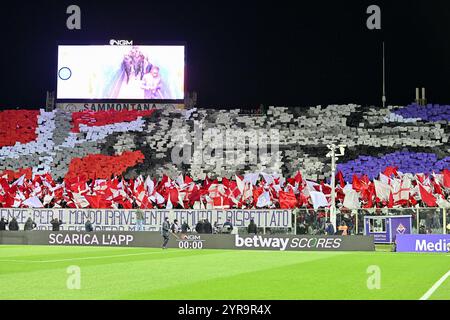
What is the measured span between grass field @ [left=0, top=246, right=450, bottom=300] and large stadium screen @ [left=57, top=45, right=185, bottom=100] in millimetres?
40708

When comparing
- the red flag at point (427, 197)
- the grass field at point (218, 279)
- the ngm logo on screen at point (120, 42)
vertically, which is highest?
the ngm logo on screen at point (120, 42)

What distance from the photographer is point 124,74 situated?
69.3m

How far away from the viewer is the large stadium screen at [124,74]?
68.9 meters

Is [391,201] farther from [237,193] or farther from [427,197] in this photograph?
[237,193]

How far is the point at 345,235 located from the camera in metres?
40.2

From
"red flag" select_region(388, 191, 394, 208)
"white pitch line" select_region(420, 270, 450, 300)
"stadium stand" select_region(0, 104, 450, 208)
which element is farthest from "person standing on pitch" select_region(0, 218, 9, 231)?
"white pitch line" select_region(420, 270, 450, 300)

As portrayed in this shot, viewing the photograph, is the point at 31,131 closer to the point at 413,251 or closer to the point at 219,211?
the point at 219,211

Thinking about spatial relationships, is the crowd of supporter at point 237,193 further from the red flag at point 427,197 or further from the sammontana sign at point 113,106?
the sammontana sign at point 113,106

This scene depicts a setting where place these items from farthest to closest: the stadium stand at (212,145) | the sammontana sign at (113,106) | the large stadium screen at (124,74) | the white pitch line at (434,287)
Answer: the sammontana sign at (113,106) < the large stadium screen at (124,74) < the stadium stand at (212,145) < the white pitch line at (434,287)

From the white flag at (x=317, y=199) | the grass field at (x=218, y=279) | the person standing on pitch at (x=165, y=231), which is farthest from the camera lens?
the white flag at (x=317, y=199)

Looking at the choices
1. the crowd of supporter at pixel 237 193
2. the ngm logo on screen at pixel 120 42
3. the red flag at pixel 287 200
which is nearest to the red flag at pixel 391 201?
the crowd of supporter at pixel 237 193

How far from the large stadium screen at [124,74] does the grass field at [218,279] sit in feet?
134

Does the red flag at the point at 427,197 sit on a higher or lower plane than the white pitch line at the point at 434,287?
higher
